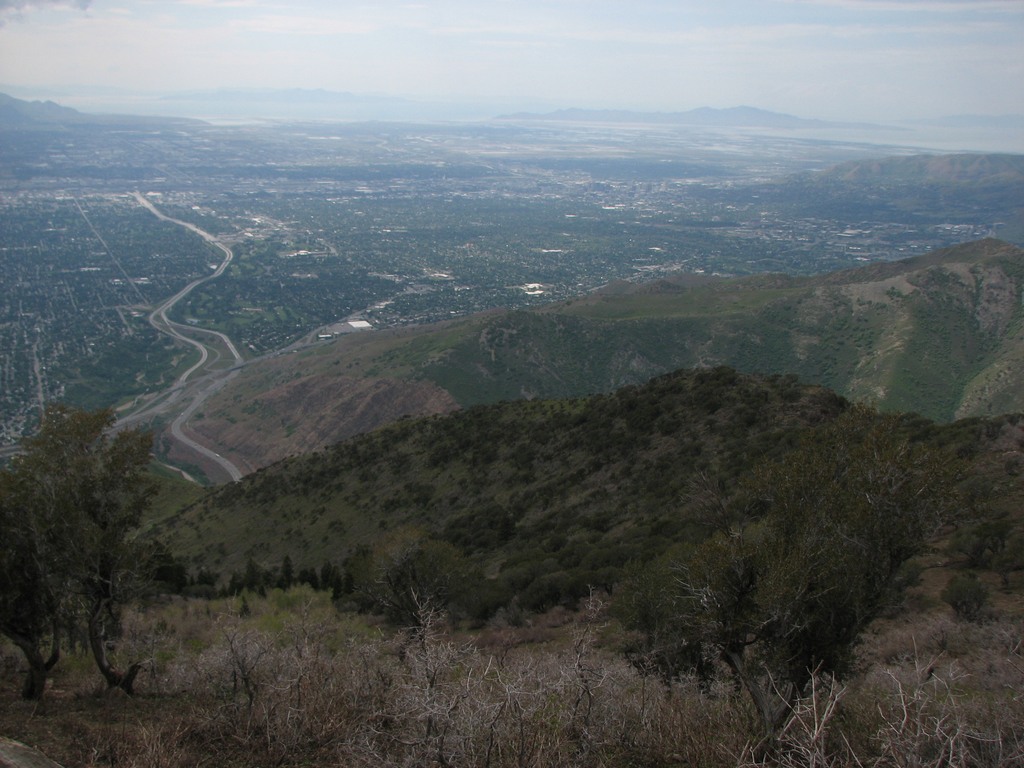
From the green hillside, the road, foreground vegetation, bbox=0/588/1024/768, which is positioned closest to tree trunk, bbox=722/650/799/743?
foreground vegetation, bbox=0/588/1024/768

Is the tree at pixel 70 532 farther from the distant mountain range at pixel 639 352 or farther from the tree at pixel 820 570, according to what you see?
the distant mountain range at pixel 639 352

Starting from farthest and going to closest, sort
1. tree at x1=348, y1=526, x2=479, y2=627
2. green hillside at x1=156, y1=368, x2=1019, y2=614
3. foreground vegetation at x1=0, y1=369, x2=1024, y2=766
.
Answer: green hillside at x1=156, y1=368, x2=1019, y2=614
tree at x1=348, y1=526, x2=479, y2=627
foreground vegetation at x1=0, y1=369, x2=1024, y2=766

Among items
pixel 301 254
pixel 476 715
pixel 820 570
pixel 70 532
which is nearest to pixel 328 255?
pixel 301 254

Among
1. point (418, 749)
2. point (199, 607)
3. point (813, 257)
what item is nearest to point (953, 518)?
point (418, 749)

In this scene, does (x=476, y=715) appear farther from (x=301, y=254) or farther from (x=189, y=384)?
(x=301, y=254)

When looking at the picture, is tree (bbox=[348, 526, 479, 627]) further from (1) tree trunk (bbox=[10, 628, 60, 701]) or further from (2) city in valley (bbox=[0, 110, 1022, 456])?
(2) city in valley (bbox=[0, 110, 1022, 456])
